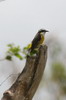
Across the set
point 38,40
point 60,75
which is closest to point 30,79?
point 38,40

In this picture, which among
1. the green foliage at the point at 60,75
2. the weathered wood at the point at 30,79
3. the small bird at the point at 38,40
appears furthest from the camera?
the green foliage at the point at 60,75

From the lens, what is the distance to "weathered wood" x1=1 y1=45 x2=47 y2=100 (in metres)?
1.04

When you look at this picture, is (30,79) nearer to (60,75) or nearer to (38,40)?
(38,40)

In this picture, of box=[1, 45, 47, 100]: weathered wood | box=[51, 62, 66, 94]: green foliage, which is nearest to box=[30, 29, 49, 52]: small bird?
box=[1, 45, 47, 100]: weathered wood

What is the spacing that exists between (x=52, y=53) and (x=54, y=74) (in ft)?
0.41

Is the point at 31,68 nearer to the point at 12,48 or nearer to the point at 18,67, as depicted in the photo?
the point at 18,67

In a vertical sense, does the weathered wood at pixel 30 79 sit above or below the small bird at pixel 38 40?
below

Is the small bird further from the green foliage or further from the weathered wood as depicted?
the green foliage

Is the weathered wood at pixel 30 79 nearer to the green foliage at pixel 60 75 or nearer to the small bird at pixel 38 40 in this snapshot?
the small bird at pixel 38 40

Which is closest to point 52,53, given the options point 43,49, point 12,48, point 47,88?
point 47,88

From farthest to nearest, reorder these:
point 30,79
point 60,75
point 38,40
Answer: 1. point 60,75
2. point 38,40
3. point 30,79

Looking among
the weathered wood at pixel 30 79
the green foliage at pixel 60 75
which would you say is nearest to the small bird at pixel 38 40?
the weathered wood at pixel 30 79

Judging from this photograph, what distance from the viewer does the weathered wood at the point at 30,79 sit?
104 cm

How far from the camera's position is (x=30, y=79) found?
3.47 feet
